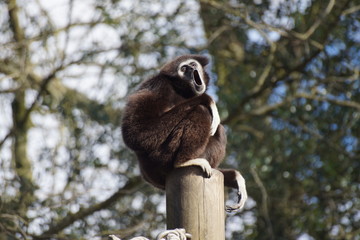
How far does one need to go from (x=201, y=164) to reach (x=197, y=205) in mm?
380

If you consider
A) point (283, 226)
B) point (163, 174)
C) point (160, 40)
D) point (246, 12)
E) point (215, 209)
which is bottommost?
point (283, 226)

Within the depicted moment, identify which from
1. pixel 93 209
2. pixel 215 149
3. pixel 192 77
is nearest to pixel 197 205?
pixel 215 149

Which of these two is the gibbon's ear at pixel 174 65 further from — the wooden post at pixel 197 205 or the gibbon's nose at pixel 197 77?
the wooden post at pixel 197 205

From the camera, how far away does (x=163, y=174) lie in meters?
4.91

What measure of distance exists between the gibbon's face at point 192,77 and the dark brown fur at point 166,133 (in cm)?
35

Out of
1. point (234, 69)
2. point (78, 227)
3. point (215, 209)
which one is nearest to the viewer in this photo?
point (215, 209)

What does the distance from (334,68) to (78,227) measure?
15.7 feet

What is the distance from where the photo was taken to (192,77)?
213 inches

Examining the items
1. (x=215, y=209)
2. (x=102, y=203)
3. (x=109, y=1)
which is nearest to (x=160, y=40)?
(x=109, y=1)

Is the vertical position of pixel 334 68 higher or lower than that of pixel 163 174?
lower

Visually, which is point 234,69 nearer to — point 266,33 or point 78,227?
point 266,33

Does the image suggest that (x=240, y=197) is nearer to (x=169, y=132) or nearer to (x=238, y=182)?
(x=238, y=182)

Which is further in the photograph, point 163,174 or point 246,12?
point 246,12

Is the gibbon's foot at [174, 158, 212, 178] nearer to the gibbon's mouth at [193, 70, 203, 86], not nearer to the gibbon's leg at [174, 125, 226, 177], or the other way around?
the gibbon's leg at [174, 125, 226, 177]
